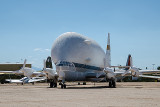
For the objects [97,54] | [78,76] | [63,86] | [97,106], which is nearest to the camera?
[97,106]

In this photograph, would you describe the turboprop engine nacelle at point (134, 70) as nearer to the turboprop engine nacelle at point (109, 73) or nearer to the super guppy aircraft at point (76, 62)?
the super guppy aircraft at point (76, 62)

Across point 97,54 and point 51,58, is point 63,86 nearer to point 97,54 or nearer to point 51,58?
point 51,58

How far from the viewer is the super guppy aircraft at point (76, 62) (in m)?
34.1

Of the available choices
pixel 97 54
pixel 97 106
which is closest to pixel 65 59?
pixel 97 54

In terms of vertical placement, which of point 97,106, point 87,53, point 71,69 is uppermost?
point 87,53

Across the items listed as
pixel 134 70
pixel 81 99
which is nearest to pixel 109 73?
pixel 134 70

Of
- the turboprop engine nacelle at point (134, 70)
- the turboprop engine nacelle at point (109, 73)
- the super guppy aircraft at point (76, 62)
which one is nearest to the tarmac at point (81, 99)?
the turboprop engine nacelle at point (109, 73)

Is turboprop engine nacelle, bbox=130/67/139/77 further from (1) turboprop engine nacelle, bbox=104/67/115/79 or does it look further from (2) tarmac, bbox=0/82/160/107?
(2) tarmac, bbox=0/82/160/107

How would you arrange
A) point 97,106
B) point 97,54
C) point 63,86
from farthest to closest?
1. point 97,54
2. point 63,86
3. point 97,106

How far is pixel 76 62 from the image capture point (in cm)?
3697

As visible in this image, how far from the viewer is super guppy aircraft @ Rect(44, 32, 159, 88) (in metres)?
34.1

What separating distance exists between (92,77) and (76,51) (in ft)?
14.0

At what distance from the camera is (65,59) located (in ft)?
119

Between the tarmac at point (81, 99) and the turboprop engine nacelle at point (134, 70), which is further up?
the turboprop engine nacelle at point (134, 70)
